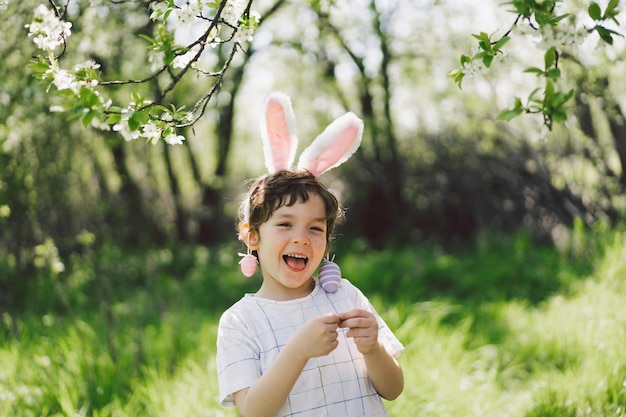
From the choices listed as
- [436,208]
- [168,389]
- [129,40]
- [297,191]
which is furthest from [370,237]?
[297,191]

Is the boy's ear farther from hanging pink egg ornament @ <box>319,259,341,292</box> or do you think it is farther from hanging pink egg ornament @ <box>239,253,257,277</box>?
hanging pink egg ornament @ <box>319,259,341,292</box>

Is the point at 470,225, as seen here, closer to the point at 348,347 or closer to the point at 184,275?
the point at 184,275

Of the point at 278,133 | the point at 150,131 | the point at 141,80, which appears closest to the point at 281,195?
the point at 278,133

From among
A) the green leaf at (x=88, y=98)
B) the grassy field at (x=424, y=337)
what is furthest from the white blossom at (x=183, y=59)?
the grassy field at (x=424, y=337)

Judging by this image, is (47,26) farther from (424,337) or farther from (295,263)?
(424,337)

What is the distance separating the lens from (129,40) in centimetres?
692

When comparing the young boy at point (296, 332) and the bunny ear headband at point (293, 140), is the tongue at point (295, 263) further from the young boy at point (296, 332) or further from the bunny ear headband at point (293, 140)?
the bunny ear headband at point (293, 140)

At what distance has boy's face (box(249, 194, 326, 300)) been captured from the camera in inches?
77.0

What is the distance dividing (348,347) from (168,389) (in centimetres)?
166

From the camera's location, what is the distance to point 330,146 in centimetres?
218

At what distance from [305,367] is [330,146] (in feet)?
2.40

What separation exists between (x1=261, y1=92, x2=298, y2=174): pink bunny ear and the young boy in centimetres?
9

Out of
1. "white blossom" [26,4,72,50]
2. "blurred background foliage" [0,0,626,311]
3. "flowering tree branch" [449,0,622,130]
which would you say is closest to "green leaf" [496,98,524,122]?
"flowering tree branch" [449,0,622,130]

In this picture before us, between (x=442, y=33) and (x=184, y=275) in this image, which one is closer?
(x=184, y=275)
